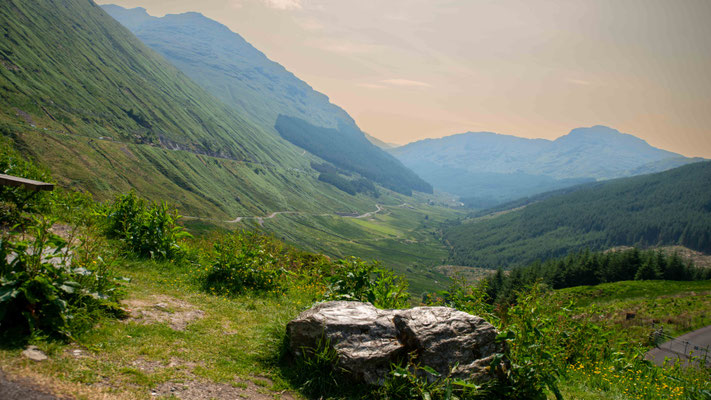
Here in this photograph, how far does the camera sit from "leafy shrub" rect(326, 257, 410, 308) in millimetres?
10039

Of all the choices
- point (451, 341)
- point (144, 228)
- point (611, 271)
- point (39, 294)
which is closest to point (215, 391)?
point (39, 294)

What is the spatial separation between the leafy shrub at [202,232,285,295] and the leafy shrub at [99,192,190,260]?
6.39 ft

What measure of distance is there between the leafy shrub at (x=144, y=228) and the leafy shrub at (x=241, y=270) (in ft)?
6.39

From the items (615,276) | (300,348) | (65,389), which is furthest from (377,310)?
(615,276)

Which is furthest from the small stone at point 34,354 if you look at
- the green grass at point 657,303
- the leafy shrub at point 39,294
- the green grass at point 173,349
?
the green grass at point 657,303

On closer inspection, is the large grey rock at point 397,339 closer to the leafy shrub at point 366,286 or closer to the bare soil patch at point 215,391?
the bare soil patch at point 215,391

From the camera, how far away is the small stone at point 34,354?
5665 mm

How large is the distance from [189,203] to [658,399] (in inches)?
8114

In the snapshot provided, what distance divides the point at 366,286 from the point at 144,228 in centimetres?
918

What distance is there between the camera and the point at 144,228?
44.9 ft

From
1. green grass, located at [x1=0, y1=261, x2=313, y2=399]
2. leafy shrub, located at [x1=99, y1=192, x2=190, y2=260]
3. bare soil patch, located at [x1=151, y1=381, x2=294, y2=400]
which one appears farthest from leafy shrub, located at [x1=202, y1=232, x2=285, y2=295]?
bare soil patch, located at [x1=151, y1=381, x2=294, y2=400]

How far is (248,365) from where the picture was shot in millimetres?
7562

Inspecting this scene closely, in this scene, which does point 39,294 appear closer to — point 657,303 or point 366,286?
point 366,286

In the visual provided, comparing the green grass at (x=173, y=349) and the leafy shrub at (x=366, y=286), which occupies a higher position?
the leafy shrub at (x=366, y=286)
